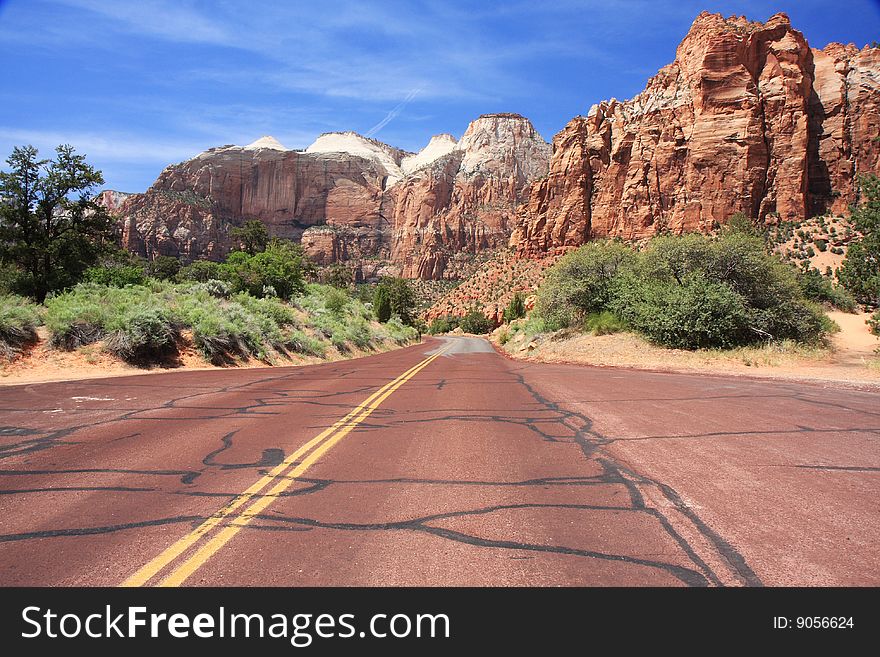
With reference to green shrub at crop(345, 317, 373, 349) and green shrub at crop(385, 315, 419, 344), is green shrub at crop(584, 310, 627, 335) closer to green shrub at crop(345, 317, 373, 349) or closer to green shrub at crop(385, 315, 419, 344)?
green shrub at crop(345, 317, 373, 349)

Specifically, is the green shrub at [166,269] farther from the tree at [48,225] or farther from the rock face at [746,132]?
the rock face at [746,132]

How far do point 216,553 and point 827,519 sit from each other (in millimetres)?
4713

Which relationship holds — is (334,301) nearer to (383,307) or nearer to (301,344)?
(301,344)

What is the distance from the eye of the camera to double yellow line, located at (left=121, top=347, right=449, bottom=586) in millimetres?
3232

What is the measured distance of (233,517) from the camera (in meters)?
4.18

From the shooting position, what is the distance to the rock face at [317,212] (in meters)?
168

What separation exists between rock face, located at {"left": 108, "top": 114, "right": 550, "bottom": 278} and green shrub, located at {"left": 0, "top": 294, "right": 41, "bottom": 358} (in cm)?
15135

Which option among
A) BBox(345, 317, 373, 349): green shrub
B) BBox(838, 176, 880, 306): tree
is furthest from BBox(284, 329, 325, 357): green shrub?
BBox(838, 176, 880, 306): tree

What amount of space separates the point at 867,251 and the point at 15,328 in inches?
1198

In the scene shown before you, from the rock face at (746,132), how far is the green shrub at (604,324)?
6225cm

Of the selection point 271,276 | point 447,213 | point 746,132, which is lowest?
point 271,276

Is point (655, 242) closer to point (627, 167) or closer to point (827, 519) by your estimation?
point (827, 519)

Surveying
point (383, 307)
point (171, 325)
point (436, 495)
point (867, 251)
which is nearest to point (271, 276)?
point (171, 325)

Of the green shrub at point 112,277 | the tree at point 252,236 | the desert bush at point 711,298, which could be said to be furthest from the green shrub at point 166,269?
the desert bush at point 711,298
